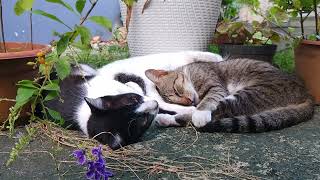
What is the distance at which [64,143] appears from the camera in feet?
6.18

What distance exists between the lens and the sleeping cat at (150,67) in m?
2.42

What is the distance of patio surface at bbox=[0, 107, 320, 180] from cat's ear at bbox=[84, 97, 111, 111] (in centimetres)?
23

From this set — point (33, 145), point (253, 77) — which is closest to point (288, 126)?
point (253, 77)

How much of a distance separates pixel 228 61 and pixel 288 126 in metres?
0.75

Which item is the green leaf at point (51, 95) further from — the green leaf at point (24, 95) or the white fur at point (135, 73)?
the white fur at point (135, 73)

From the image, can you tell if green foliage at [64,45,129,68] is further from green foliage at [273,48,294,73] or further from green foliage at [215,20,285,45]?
green foliage at [273,48,294,73]

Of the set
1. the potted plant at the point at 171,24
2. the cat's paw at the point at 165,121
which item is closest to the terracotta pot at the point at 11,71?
the cat's paw at the point at 165,121

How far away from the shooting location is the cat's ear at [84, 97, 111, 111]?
181 centimetres

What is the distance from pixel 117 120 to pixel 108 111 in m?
0.07

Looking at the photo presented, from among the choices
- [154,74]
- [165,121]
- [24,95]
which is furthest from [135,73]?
[24,95]

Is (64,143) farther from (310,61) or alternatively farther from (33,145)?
(310,61)

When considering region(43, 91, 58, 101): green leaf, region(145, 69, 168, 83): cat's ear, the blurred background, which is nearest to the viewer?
region(43, 91, 58, 101): green leaf

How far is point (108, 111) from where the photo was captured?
182cm

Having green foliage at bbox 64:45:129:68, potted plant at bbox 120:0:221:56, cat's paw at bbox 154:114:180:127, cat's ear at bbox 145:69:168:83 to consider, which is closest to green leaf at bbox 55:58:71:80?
cat's paw at bbox 154:114:180:127
